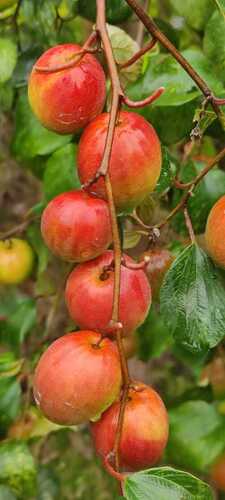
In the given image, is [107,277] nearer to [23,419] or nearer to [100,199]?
[100,199]

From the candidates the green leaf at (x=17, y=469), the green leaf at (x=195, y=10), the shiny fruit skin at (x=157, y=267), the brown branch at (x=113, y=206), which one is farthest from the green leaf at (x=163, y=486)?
the green leaf at (x=195, y=10)

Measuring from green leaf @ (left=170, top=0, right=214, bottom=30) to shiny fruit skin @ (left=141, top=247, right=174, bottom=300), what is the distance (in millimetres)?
239

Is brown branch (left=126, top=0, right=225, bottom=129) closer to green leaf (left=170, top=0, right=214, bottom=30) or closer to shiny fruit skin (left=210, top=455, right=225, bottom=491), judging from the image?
green leaf (left=170, top=0, right=214, bottom=30)

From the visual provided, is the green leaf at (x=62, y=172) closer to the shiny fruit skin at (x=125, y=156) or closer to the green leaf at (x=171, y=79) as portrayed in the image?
the green leaf at (x=171, y=79)

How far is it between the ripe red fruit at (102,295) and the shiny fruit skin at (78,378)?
2 centimetres

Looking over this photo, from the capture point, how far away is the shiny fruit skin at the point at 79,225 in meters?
0.61

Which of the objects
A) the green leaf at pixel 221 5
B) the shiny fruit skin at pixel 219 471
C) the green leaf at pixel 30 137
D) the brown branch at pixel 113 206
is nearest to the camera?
the brown branch at pixel 113 206

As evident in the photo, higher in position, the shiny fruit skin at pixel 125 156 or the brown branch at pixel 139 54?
the brown branch at pixel 139 54

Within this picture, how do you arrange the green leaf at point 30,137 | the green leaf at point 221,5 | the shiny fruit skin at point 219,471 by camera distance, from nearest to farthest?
the green leaf at point 221,5 < the green leaf at point 30,137 < the shiny fruit skin at point 219,471

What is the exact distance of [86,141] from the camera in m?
0.61

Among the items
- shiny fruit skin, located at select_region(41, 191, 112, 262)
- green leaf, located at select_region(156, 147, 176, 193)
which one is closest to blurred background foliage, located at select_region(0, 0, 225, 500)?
green leaf, located at select_region(156, 147, 176, 193)

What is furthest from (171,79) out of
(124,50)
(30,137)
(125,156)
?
(125,156)

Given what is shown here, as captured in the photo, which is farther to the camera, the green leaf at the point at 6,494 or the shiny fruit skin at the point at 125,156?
the green leaf at the point at 6,494

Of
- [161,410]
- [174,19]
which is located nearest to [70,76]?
[161,410]
